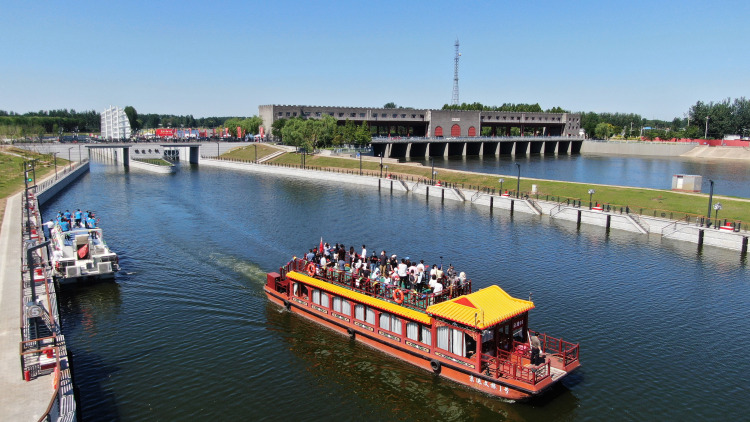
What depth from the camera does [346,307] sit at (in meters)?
28.4

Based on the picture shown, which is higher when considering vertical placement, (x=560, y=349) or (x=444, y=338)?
(x=444, y=338)

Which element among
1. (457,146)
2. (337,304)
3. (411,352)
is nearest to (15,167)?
(337,304)

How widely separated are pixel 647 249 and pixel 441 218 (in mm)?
22261

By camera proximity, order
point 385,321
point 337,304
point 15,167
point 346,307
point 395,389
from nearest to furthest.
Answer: point 395,389
point 385,321
point 346,307
point 337,304
point 15,167

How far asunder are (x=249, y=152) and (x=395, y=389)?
126 meters

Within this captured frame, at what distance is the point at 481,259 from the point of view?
144 ft

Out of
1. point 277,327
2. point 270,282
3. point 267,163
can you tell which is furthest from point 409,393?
point 267,163

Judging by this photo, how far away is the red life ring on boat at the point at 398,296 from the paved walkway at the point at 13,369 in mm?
14456

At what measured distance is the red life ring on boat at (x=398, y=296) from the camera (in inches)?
1019

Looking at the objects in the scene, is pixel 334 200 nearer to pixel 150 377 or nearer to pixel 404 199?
pixel 404 199

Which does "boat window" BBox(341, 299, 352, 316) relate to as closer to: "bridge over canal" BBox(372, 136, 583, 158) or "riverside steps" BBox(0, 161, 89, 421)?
"riverside steps" BBox(0, 161, 89, 421)

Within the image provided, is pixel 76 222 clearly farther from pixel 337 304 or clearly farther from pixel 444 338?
pixel 444 338

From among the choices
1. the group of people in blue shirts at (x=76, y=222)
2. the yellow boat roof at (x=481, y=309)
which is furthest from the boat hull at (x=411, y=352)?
the group of people in blue shirts at (x=76, y=222)

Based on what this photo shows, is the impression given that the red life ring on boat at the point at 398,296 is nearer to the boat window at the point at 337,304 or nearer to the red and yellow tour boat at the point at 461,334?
the red and yellow tour boat at the point at 461,334
